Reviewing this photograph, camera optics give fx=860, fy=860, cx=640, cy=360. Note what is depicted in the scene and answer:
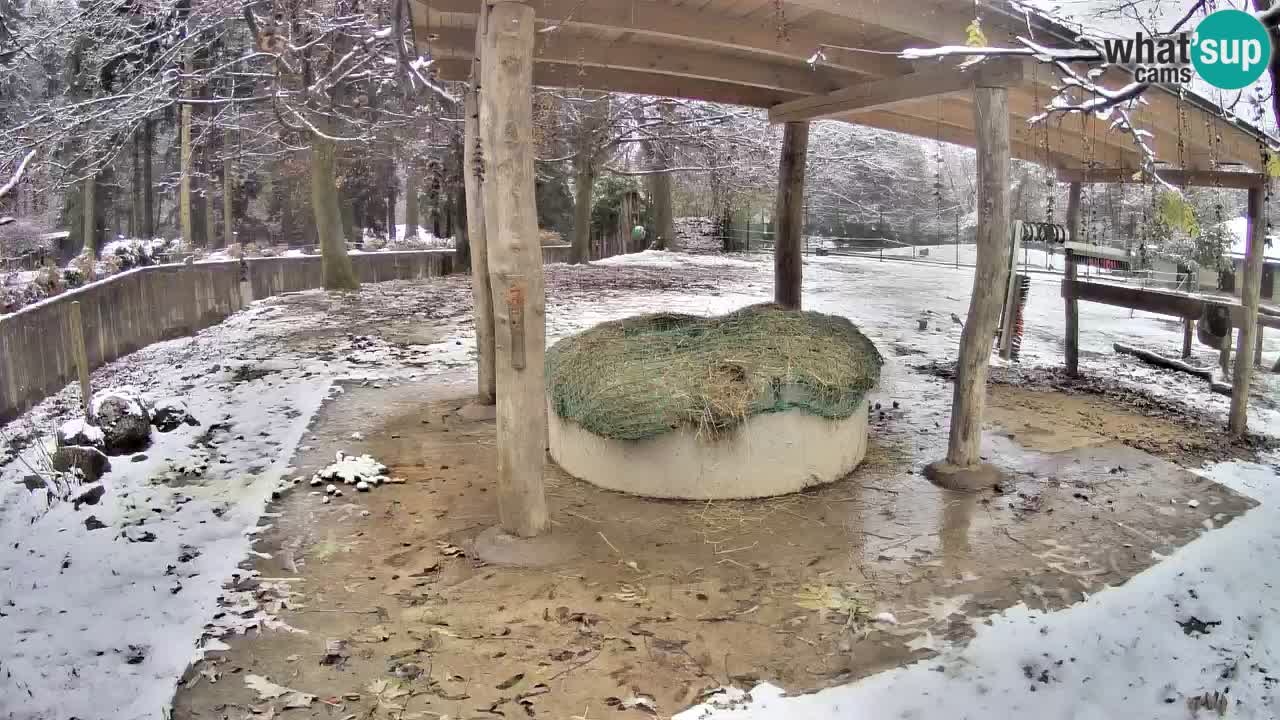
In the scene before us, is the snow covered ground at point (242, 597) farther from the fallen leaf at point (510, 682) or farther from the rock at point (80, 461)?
the fallen leaf at point (510, 682)

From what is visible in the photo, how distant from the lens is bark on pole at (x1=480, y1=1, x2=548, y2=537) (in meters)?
4.20

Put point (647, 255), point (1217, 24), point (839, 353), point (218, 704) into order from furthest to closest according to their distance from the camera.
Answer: point (647, 255) → point (839, 353) → point (218, 704) → point (1217, 24)

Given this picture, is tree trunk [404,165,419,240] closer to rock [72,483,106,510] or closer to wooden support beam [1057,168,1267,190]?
rock [72,483,106,510]

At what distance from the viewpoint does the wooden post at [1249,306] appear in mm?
6824

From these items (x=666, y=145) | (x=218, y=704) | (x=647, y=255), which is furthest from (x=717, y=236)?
(x=218, y=704)

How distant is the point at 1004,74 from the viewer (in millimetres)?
5395

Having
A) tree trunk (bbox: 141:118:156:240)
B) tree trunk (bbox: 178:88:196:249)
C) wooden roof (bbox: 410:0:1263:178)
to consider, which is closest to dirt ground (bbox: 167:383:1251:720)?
wooden roof (bbox: 410:0:1263:178)

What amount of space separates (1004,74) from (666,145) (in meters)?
13.7

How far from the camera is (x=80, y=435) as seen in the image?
581cm

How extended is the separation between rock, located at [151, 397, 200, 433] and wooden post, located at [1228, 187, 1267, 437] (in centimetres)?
841

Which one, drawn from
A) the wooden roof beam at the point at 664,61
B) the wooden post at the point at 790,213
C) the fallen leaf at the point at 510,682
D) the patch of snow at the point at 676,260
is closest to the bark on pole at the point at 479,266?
the wooden roof beam at the point at 664,61

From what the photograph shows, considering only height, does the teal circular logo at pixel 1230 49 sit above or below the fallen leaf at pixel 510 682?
above

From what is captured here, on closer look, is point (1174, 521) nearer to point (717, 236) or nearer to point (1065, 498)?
point (1065, 498)

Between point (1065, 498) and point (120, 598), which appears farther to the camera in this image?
point (1065, 498)
